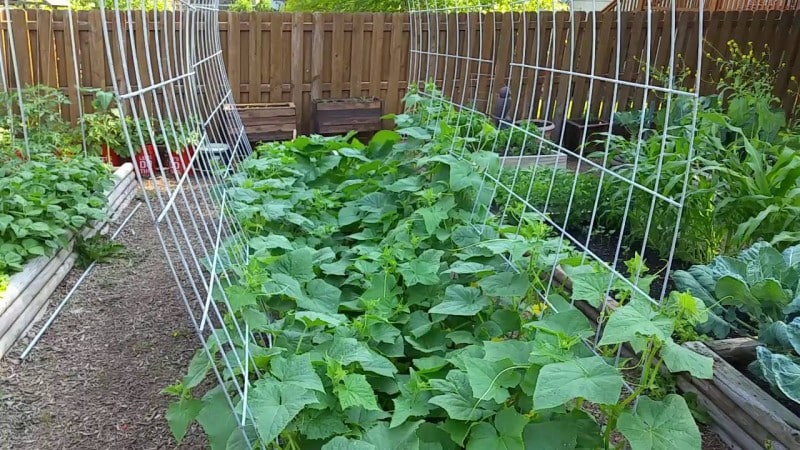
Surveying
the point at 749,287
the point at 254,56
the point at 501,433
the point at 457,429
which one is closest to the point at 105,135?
the point at 254,56

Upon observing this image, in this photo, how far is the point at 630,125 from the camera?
5.83 m

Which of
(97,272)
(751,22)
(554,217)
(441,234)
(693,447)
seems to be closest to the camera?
(693,447)

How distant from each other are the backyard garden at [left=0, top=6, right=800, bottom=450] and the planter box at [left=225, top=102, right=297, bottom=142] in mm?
2143

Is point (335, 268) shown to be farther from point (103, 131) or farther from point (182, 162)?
point (103, 131)

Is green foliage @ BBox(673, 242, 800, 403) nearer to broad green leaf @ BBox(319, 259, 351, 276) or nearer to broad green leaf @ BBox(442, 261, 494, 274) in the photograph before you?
broad green leaf @ BBox(442, 261, 494, 274)

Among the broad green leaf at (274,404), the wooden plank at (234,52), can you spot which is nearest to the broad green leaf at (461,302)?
the broad green leaf at (274,404)

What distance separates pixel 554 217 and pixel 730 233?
1153mm

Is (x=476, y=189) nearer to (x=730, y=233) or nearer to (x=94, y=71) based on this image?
(x=730, y=233)

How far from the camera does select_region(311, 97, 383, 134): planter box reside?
677cm

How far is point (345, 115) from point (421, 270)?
436cm

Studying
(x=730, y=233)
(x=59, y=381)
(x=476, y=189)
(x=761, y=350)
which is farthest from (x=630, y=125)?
(x=59, y=381)

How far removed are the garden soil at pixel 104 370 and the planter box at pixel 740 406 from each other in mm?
91

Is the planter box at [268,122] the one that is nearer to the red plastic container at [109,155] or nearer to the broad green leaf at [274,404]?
the red plastic container at [109,155]

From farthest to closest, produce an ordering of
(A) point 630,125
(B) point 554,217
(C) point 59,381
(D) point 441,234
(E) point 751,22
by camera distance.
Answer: (E) point 751,22
(A) point 630,125
(B) point 554,217
(D) point 441,234
(C) point 59,381
